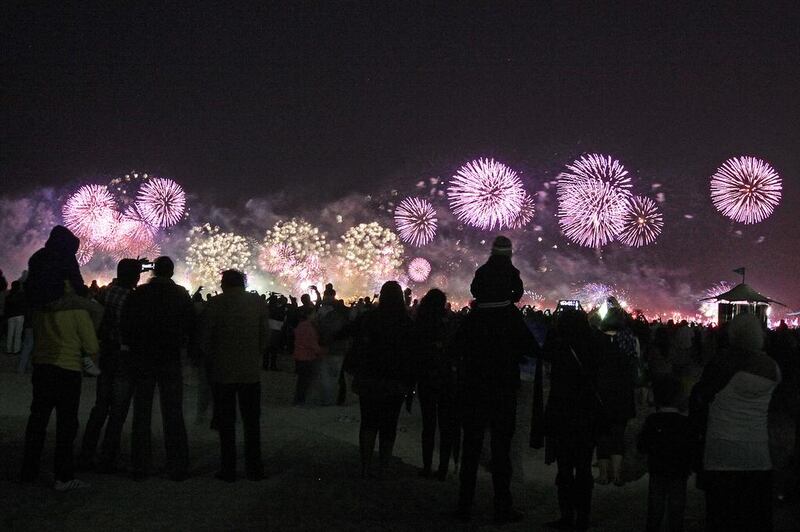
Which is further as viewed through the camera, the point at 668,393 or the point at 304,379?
the point at 304,379

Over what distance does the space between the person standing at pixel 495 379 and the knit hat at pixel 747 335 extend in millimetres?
1581

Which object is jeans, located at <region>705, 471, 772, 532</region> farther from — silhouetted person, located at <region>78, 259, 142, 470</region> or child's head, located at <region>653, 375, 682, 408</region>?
silhouetted person, located at <region>78, 259, 142, 470</region>

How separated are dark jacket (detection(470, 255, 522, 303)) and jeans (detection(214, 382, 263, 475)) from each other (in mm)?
2491

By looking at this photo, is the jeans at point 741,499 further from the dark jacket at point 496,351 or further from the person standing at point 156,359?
the person standing at point 156,359

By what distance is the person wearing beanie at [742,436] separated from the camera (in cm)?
634

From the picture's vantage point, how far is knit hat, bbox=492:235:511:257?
7.60 meters

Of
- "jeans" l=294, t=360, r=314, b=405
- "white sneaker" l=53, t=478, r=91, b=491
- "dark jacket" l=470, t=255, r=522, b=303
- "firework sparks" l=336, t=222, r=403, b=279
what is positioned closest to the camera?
"dark jacket" l=470, t=255, r=522, b=303

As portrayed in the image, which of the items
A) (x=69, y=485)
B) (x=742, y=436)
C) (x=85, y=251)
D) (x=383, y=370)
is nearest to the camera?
(x=742, y=436)

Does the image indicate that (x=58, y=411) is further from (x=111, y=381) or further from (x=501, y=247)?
(x=501, y=247)

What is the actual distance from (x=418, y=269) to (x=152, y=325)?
76.3m

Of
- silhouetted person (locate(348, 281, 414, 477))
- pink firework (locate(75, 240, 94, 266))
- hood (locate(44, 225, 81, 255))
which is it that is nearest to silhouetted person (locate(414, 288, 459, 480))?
silhouetted person (locate(348, 281, 414, 477))

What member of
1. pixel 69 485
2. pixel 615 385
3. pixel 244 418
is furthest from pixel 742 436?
pixel 69 485

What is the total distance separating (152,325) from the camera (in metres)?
8.16

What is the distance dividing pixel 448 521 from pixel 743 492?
233 cm
